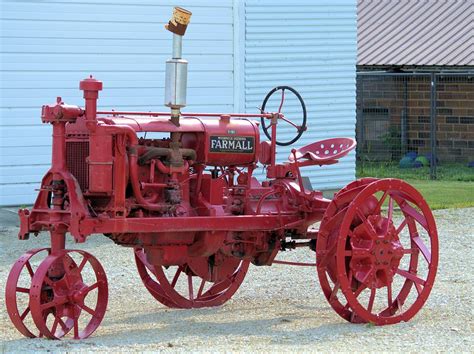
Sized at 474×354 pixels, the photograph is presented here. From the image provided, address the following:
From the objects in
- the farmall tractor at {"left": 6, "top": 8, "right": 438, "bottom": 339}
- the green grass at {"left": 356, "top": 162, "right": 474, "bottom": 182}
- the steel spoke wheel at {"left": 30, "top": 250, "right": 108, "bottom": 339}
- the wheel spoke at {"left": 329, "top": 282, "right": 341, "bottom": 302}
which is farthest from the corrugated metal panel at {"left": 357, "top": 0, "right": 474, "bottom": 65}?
the steel spoke wheel at {"left": 30, "top": 250, "right": 108, "bottom": 339}

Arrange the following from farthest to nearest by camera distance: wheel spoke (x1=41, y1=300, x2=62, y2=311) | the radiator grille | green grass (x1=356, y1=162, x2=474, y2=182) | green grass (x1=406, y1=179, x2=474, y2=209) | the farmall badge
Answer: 1. green grass (x1=356, y1=162, x2=474, y2=182)
2. green grass (x1=406, y1=179, x2=474, y2=209)
3. the farmall badge
4. the radiator grille
5. wheel spoke (x1=41, y1=300, x2=62, y2=311)

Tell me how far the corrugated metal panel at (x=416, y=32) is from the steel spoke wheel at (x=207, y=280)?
1449cm

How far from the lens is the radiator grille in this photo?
799 cm

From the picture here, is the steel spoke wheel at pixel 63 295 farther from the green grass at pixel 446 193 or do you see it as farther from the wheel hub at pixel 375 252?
the green grass at pixel 446 193

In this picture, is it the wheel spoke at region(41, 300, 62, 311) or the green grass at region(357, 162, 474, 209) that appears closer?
the wheel spoke at region(41, 300, 62, 311)

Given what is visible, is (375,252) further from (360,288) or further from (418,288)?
(418,288)

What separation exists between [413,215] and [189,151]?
1.66 m

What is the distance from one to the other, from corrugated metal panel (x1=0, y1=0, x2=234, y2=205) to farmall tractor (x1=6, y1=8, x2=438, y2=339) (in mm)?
6498

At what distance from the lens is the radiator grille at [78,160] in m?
7.99

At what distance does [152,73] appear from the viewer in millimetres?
16172

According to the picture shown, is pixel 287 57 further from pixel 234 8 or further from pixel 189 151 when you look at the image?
pixel 189 151

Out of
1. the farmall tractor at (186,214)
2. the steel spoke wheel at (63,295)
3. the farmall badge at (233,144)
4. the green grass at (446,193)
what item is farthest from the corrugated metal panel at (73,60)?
the steel spoke wheel at (63,295)

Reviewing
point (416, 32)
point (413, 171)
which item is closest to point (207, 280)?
point (413, 171)

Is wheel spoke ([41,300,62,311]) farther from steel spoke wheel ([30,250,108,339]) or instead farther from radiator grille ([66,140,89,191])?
radiator grille ([66,140,89,191])
